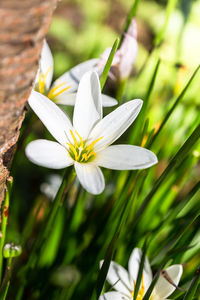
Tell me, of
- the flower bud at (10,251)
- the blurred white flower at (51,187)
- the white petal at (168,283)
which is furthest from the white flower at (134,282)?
the blurred white flower at (51,187)

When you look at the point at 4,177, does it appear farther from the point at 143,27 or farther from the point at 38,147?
the point at 143,27

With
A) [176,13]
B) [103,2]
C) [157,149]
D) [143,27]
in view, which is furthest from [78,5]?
[157,149]

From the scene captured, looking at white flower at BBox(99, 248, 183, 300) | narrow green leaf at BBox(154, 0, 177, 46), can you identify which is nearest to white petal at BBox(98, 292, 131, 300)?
white flower at BBox(99, 248, 183, 300)

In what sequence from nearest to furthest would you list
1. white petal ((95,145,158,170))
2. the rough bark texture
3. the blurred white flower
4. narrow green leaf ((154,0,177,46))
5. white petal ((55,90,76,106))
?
the rough bark texture < white petal ((95,145,158,170)) < white petal ((55,90,76,106)) < narrow green leaf ((154,0,177,46)) < the blurred white flower

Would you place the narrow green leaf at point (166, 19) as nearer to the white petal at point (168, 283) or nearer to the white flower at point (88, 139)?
the white flower at point (88, 139)

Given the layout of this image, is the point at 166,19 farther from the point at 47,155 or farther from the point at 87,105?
the point at 47,155

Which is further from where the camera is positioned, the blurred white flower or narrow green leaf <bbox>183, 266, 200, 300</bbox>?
the blurred white flower

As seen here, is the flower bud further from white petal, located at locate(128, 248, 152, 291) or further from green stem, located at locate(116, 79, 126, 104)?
green stem, located at locate(116, 79, 126, 104)

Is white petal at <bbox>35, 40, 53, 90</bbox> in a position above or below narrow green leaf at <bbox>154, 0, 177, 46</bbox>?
below
